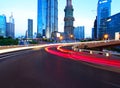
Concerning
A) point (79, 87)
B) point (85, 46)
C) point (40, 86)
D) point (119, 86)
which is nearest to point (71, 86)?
point (79, 87)

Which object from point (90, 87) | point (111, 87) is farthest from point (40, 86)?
point (111, 87)

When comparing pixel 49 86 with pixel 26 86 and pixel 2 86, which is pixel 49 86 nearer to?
pixel 26 86

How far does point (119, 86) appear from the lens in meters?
11.1

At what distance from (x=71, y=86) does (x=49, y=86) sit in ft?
3.13

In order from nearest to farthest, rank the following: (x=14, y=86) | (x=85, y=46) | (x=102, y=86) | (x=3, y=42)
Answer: (x=14, y=86), (x=102, y=86), (x=85, y=46), (x=3, y=42)

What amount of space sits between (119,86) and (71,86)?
7.29 ft

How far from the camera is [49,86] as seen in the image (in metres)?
10.4

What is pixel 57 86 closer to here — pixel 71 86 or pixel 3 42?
pixel 71 86

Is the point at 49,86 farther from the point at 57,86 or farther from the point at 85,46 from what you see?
the point at 85,46

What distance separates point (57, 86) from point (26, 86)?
1291 mm

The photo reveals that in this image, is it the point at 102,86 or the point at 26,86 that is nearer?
the point at 26,86

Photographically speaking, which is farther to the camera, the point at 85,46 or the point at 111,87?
the point at 85,46

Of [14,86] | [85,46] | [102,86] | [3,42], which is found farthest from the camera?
[3,42]

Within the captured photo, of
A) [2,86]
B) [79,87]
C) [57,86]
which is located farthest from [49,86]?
[2,86]
